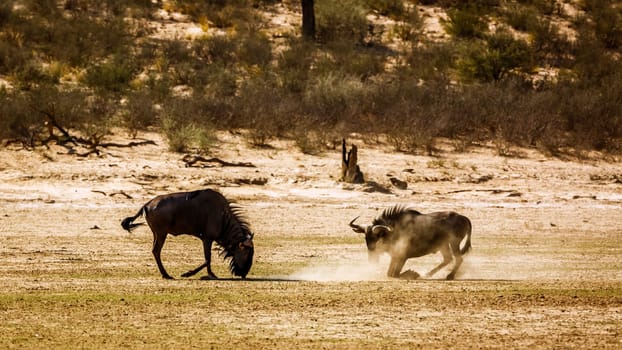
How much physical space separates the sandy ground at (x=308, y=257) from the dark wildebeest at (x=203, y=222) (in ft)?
1.28

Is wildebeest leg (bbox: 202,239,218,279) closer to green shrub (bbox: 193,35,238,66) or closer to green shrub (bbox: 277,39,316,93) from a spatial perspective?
green shrub (bbox: 277,39,316,93)

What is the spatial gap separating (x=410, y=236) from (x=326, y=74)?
69.2ft

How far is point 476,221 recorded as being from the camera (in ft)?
80.6

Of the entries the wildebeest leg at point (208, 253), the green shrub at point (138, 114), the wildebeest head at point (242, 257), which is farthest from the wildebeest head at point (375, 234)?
the green shrub at point (138, 114)

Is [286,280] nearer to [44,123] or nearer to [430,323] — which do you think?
[430,323]

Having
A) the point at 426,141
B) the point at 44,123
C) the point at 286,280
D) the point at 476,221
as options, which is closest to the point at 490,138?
the point at 426,141

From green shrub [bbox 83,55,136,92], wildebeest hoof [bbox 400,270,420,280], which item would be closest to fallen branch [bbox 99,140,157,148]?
green shrub [bbox 83,55,136,92]

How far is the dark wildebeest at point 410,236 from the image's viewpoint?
1786 cm

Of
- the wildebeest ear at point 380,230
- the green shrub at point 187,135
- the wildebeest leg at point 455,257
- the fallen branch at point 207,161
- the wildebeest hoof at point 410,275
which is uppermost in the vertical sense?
the wildebeest ear at point 380,230

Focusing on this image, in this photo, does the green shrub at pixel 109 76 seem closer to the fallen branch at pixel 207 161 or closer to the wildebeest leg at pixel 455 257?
the fallen branch at pixel 207 161

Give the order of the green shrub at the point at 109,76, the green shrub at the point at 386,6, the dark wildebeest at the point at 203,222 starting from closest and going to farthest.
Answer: the dark wildebeest at the point at 203,222 < the green shrub at the point at 109,76 < the green shrub at the point at 386,6

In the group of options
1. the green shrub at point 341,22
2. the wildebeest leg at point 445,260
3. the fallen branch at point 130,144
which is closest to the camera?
the wildebeest leg at point 445,260

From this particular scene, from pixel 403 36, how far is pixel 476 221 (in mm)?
20544

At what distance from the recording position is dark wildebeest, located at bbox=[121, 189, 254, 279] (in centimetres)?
1717
